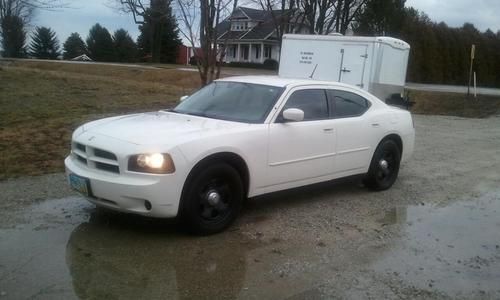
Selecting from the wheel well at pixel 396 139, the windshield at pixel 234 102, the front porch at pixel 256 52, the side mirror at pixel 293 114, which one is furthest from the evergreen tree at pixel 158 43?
the side mirror at pixel 293 114

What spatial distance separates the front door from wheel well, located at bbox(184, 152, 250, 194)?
31 cm

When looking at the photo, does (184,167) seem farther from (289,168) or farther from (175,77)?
(175,77)

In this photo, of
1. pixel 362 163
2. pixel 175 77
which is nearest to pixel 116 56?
pixel 175 77

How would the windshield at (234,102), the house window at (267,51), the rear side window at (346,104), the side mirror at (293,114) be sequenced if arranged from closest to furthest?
the side mirror at (293,114) → the windshield at (234,102) → the rear side window at (346,104) → the house window at (267,51)

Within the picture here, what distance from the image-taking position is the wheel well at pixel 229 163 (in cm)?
492

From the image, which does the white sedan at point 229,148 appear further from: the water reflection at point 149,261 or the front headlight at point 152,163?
the water reflection at point 149,261

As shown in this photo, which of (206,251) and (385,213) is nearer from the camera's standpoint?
(206,251)

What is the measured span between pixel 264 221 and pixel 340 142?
1.43 m

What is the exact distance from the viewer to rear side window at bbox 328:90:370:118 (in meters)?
6.54

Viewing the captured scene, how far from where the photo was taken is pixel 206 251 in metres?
4.75

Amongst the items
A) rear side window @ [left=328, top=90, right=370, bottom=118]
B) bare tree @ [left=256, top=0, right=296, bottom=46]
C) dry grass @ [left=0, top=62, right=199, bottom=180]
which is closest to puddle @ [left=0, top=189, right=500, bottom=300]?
rear side window @ [left=328, top=90, right=370, bottom=118]

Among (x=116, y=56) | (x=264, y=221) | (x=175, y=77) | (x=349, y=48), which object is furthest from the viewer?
(x=116, y=56)

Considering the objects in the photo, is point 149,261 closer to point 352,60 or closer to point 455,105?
point 352,60

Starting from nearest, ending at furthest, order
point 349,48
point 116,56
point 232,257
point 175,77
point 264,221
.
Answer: point 232,257, point 264,221, point 349,48, point 175,77, point 116,56
